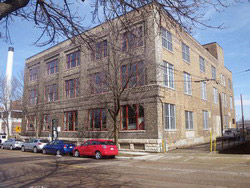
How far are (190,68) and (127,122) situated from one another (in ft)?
37.3

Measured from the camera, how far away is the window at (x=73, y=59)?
28611mm

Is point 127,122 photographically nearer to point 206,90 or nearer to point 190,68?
point 190,68

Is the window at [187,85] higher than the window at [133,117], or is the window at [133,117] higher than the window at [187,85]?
the window at [187,85]

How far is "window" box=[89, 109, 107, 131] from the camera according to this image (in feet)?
79.5

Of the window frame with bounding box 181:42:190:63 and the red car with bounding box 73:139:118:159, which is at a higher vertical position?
the window frame with bounding box 181:42:190:63

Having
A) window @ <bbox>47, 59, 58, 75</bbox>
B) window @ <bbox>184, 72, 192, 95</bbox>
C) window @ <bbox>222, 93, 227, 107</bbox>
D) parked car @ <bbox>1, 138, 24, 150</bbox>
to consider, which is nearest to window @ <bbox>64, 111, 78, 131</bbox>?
parked car @ <bbox>1, 138, 24, 150</bbox>

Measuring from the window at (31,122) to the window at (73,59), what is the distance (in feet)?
32.0

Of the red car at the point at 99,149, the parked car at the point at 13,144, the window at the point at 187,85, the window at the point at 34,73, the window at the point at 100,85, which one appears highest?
the window at the point at 34,73

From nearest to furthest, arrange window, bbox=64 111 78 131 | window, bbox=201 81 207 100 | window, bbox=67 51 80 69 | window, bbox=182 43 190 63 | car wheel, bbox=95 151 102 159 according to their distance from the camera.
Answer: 1. car wheel, bbox=95 151 102 159
2. window, bbox=182 43 190 63
3. window, bbox=64 111 78 131
4. window, bbox=67 51 80 69
5. window, bbox=201 81 207 100

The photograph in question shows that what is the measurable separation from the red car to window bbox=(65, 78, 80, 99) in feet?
36.2

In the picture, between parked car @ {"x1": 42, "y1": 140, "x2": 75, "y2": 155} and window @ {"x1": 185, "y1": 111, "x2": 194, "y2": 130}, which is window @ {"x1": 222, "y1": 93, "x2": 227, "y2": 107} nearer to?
window @ {"x1": 185, "y1": 111, "x2": 194, "y2": 130}

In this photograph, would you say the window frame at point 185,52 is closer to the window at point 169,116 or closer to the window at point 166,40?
the window at point 166,40

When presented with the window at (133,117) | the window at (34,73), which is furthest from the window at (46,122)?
the window at (133,117)

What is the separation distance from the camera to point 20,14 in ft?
20.0
